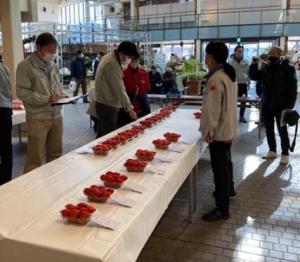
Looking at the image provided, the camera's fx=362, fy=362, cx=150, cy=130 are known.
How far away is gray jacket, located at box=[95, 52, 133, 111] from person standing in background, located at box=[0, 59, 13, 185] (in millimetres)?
771

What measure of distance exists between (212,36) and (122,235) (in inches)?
646

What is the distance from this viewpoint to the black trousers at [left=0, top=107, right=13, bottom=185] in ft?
9.80

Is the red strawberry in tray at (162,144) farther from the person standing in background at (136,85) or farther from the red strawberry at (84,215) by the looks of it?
the person standing in background at (136,85)

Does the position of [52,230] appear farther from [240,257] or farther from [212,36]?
[212,36]

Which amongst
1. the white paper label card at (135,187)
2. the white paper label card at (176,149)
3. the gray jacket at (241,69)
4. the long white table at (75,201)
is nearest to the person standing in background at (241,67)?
the gray jacket at (241,69)

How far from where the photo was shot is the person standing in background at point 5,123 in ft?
9.59

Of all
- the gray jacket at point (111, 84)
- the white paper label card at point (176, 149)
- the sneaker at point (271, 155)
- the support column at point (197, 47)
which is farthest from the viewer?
the support column at point (197, 47)

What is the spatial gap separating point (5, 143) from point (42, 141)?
0.56 m

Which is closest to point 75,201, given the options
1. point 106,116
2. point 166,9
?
point 106,116

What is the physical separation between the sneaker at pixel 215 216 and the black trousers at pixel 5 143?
1.77 metres

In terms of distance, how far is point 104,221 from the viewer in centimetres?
138

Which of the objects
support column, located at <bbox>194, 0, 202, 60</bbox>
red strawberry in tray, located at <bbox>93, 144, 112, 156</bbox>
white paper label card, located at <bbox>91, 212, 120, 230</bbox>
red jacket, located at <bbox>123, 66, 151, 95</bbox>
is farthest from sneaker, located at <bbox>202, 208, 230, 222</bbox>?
support column, located at <bbox>194, 0, 202, 60</bbox>

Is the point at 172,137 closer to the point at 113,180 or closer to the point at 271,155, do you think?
the point at 113,180

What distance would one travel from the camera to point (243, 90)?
6.79 metres
